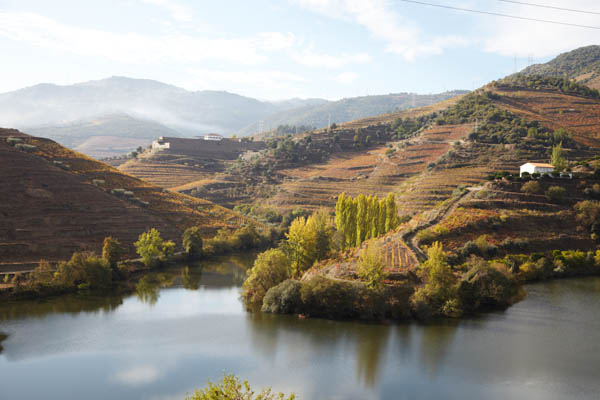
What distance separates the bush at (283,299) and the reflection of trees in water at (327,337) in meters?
0.80

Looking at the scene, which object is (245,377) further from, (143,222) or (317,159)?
(317,159)

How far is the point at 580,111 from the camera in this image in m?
112

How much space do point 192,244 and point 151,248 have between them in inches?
300

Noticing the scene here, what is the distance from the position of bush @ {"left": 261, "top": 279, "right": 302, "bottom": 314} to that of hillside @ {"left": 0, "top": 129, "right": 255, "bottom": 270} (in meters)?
28.6

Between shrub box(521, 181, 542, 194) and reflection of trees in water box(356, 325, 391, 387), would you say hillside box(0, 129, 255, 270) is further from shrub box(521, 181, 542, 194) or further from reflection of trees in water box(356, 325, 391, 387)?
shrub box(521, 181, 542, 194)

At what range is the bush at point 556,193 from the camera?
6197 cm

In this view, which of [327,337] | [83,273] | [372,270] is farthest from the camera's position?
[83,273]

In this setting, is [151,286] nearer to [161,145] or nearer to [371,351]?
[371,351]

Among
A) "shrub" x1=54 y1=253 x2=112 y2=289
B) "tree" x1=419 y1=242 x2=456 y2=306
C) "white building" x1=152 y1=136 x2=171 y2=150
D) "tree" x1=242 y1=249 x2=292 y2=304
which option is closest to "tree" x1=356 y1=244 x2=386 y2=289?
"tree" x1=419 y1=242 x2=456 y2=306

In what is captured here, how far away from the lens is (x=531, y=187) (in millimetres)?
62688

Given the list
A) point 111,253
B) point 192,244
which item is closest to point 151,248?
point 111,253

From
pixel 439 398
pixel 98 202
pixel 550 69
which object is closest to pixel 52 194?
pixel 98 202

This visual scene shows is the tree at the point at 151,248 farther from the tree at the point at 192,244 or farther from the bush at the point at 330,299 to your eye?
the bush at the point at 330,299

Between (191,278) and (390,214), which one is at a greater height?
(390,214)
